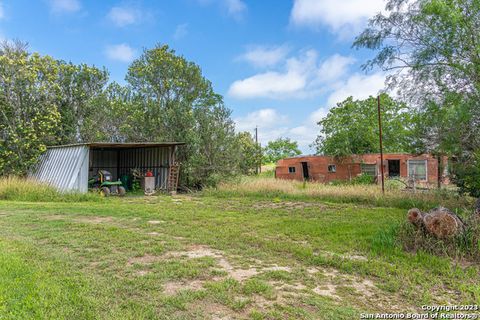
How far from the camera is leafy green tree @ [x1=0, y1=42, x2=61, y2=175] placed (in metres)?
12.7

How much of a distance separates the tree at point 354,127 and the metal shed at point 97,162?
11.1 meters

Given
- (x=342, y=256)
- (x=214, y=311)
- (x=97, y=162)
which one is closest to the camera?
(x=214, y=311)

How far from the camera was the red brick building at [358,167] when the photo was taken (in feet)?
57.6

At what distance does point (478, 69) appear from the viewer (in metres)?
5.57

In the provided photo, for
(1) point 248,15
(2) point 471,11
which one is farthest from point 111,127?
(2) point 471,11

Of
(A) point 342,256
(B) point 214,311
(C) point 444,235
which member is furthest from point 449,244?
(B) point 214,311

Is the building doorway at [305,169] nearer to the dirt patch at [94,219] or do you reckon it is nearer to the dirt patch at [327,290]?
the dirt patch at [94,219]

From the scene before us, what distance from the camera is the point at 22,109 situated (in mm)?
13336

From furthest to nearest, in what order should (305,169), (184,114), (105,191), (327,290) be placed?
(305,169) < (184,114) < (105,191) < (327,290)

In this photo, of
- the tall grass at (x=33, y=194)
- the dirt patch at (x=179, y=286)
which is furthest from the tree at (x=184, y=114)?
the dirt patch at (x=179, y=286)

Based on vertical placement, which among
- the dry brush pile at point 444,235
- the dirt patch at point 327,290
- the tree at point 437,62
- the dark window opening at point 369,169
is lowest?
the dirt patch at point 327,290

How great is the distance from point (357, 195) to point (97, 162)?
1311 cm

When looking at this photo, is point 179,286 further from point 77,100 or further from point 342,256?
point 77,100

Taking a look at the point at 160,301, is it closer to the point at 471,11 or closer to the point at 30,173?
the point at 471,11
